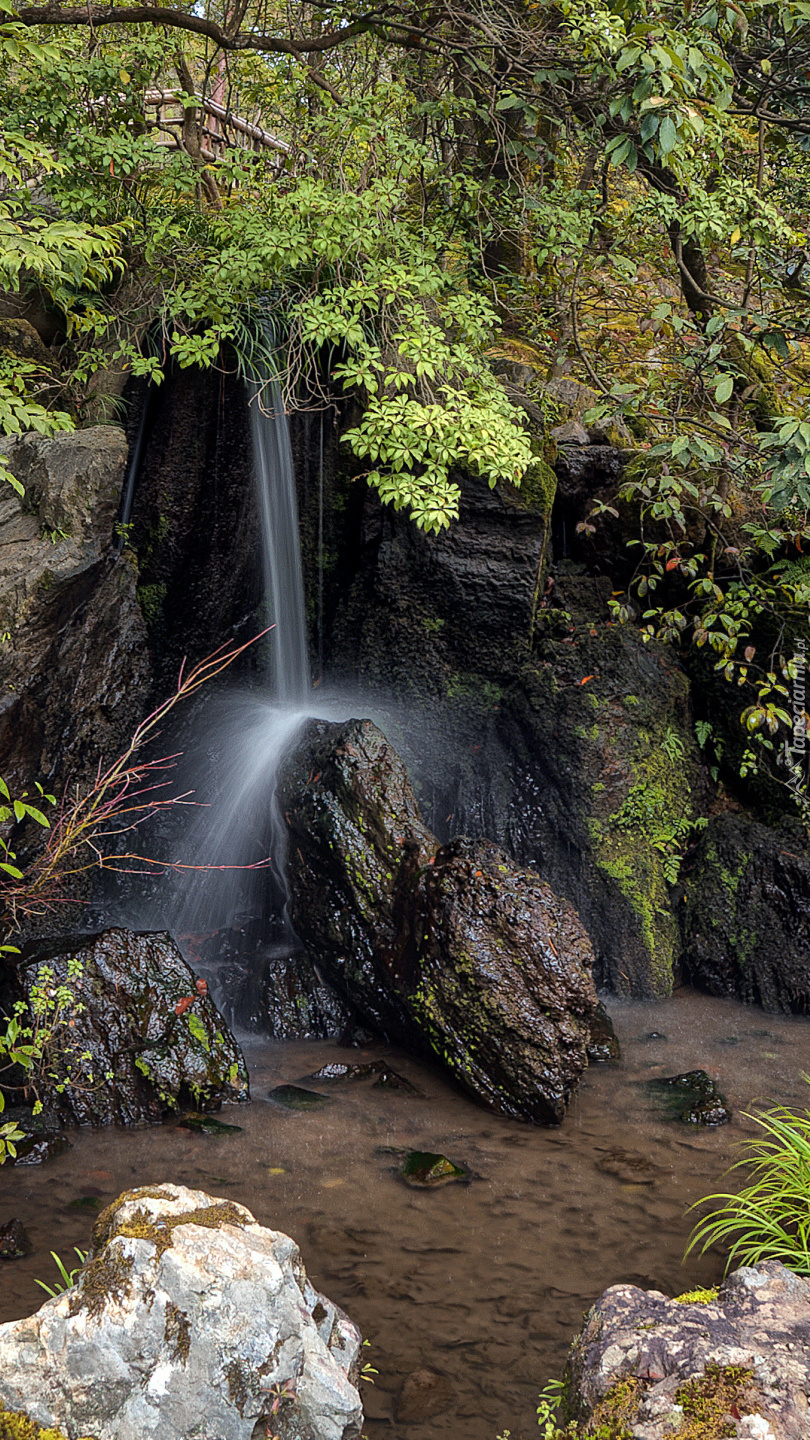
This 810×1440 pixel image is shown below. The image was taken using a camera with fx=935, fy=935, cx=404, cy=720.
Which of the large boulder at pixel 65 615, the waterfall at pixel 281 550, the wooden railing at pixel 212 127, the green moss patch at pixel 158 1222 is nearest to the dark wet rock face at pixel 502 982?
the green moss patch at pixel 158 1222

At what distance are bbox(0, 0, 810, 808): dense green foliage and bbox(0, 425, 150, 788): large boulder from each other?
606 millimetres

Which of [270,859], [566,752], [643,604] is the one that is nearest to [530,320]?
[643,604]

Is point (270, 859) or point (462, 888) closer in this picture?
point (462, 888)

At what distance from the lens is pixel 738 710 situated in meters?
7.86

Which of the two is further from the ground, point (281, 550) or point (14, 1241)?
point (281, 550)

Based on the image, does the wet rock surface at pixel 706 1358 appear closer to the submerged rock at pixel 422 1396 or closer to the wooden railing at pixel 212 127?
the submerged rock at pixel 422 1396

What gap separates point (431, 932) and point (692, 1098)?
1706 millimetres

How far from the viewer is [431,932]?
5.52m

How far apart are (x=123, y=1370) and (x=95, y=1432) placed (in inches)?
5.0

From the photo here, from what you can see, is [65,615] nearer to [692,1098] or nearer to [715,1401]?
[692,1098]

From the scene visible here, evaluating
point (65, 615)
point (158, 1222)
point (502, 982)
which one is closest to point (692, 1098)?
point (502, 982)

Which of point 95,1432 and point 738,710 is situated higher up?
point 738,710

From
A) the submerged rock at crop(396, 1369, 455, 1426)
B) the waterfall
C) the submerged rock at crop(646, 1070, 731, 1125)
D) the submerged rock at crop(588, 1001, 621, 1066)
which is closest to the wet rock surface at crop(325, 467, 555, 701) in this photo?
the waterfall

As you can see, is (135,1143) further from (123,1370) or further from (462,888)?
(123,1370)
